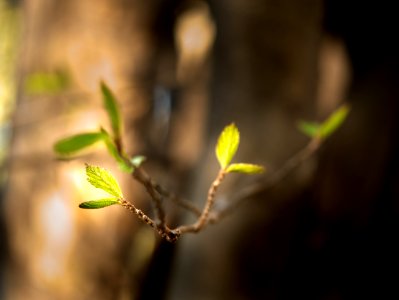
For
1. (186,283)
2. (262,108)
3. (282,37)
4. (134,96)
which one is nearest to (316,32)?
(282,37)

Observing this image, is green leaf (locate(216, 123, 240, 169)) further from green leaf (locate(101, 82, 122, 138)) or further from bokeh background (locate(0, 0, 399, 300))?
bokeh background (locate(0, 0, 399, 300))

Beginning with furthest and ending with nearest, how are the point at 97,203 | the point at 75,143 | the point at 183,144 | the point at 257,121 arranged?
the point at 183,144 < the point at 257,121 < the point at 75,143 < the point at 97,203

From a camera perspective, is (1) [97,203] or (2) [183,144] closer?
(1) [97,203]

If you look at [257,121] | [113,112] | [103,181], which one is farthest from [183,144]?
[103,181]

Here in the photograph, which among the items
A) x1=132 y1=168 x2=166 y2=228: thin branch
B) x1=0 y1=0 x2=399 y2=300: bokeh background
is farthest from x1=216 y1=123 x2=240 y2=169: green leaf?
x1=0 y1=0 x2=399 y2=300: bokeh background

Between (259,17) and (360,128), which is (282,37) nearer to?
(259,17)

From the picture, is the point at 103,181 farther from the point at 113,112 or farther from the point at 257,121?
the point at 257,121

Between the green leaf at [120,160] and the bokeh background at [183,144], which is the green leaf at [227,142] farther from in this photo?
the bokeh background at [183,144]
